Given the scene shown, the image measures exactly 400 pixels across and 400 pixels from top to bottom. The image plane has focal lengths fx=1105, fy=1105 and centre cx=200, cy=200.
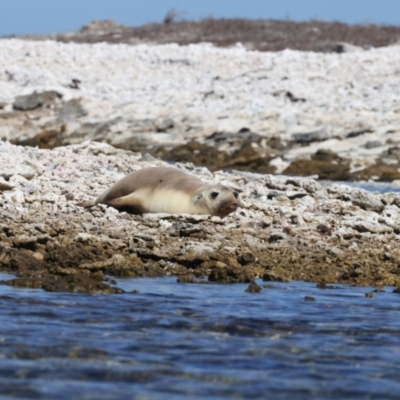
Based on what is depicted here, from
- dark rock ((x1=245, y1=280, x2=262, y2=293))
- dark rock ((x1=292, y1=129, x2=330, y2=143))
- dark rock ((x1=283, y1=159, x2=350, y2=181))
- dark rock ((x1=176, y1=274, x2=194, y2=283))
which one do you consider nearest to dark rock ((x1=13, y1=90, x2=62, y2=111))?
dark rock ((x1=292, y1=129, x2=330, y2=143))

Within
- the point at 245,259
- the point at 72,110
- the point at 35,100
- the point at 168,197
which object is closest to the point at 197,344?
the point at 245,259

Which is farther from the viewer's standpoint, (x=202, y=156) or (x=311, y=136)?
(x=311, y=136)

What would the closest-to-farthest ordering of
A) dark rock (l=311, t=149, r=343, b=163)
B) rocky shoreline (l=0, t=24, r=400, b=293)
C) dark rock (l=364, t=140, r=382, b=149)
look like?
rocky shoreline (l=0, t=24, r=400, b=293) → dark rock (l=311, t=149, r=343, b=163) → dark rock (l=364, t=140, r=382, b=149)

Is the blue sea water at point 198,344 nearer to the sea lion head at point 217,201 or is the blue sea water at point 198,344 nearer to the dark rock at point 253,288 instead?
the dark rock at point 253,288

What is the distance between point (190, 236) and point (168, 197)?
3.87ft

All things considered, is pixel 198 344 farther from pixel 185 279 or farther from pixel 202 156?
pixel 202 156

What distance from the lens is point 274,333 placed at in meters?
7.12

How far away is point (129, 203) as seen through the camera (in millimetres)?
11953

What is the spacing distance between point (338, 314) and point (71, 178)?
21.1 feet

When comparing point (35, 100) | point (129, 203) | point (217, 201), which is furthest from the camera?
point (35, 100)

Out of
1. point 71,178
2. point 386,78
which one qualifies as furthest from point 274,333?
point 386,78

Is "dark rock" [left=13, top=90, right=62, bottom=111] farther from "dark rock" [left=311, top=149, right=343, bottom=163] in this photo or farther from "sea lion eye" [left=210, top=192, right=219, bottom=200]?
"sea lion eye" [left=210, top=192, right=219, bottom=200]

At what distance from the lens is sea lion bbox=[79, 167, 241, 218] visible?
39.1 feet

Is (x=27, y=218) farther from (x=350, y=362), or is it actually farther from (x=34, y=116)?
(x=34, y=116)
